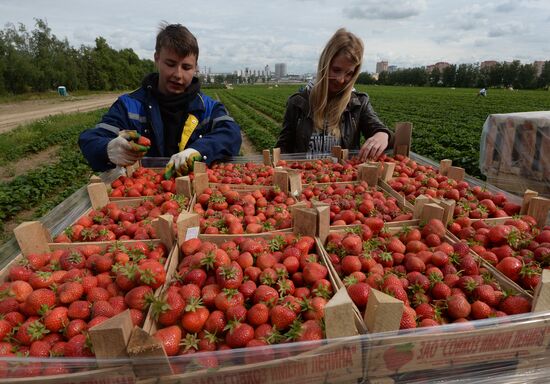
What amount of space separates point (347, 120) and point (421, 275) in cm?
281

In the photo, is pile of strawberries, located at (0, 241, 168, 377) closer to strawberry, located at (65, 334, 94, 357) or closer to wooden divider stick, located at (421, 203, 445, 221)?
strawberry, located at (65, 334, 94, 357)

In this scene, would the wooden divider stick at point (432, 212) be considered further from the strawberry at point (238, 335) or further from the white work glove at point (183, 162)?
the white work glove at point (183, 162)

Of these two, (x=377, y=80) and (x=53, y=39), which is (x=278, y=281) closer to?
(x=53, y=39)

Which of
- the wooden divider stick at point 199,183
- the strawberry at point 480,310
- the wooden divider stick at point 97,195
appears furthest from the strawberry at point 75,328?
the strawberry at point 480,310

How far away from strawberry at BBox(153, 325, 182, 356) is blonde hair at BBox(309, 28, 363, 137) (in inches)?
121

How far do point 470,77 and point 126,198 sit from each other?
102400mm

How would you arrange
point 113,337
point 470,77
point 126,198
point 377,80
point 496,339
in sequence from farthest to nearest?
point 377,80
point 470,77
point 126,198
point 496,339
point 113,337

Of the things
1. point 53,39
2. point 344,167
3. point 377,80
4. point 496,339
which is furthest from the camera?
point 377,80

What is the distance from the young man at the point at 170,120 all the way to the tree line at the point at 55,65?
55.4 metres

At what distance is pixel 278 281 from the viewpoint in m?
1.68

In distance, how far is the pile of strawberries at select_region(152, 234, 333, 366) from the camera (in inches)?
54.8

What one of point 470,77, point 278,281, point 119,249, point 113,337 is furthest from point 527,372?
point 470,77

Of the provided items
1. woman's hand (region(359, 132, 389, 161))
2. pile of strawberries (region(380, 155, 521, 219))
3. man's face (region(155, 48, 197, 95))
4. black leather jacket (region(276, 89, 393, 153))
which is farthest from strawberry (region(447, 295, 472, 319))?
man's face (region(155, 48, 197, 95))

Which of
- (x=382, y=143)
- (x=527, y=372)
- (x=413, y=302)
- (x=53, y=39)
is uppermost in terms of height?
(x=53, y=39)
